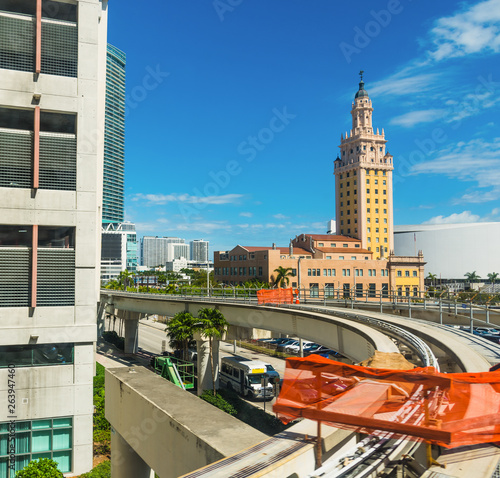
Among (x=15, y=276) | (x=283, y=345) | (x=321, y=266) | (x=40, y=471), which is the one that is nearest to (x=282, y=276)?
(x=321, y=266)

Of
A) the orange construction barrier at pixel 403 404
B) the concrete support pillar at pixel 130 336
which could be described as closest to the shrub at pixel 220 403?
the orange construction barrier at pixel 403 404

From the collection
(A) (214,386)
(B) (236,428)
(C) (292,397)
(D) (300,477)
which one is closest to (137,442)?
(B) (236,428)

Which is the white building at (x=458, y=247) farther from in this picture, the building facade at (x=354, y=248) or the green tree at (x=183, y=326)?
the green tree at (x=183, y=326)

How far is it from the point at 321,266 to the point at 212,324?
180 feet

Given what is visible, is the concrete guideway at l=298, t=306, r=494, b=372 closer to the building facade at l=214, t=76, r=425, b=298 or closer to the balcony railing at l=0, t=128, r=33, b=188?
the balcony railing at l=0, t=128, r=33, b=188

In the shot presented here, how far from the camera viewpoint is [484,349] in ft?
47.0

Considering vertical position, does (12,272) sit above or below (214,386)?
above

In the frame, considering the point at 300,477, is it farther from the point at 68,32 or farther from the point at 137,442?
the point at 68,32

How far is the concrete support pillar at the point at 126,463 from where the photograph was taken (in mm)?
11516

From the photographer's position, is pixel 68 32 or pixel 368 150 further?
pixel 368 150

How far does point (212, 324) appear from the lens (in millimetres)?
35625

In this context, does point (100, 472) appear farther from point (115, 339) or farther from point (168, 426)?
point (115, 339)

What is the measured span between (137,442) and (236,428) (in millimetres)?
3558

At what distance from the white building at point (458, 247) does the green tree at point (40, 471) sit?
170 metres
